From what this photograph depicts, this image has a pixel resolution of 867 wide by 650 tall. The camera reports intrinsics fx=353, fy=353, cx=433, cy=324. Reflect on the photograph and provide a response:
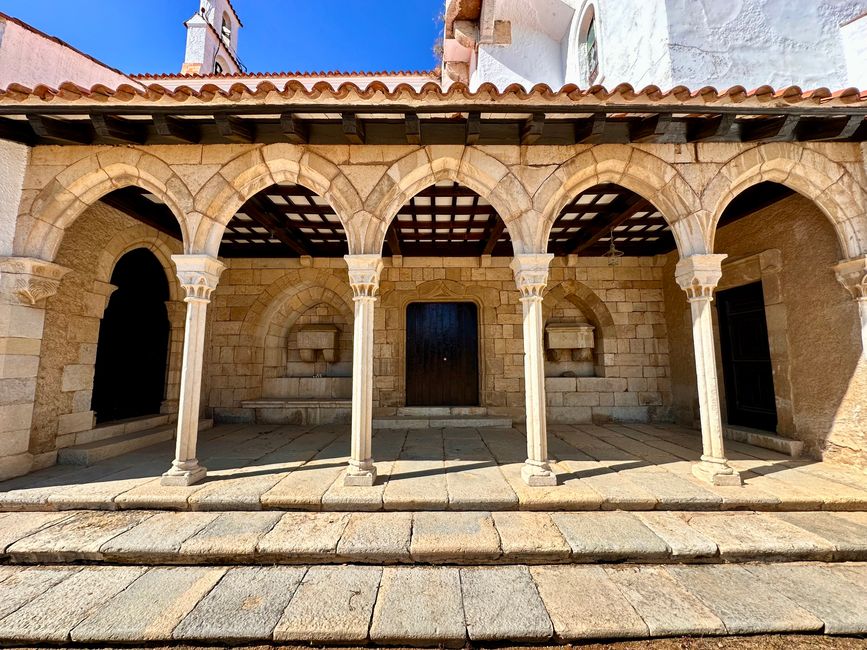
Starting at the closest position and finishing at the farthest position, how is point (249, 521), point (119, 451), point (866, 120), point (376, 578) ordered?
point (376, 578) → point (249, 521) → point (866, 120) → point (119, 451)

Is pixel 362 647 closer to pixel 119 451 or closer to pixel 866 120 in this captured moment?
pixel 119 451

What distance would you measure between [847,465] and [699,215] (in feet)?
9.43

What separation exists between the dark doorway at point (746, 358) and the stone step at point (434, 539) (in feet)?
7.23

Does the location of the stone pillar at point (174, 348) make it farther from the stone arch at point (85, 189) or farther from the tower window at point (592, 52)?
the tower window at point (592, 52)

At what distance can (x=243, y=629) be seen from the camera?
1713 mm

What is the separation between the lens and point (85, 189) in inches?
138

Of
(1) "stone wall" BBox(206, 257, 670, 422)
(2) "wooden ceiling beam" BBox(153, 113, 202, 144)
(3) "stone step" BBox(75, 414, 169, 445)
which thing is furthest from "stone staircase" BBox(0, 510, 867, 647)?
(1) "stone wall" BBox(206, 257, 670, 422)

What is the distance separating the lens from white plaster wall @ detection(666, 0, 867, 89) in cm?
424

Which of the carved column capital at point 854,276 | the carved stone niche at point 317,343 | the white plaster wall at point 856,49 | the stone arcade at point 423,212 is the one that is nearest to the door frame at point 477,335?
the carved stone niche at point 317,343

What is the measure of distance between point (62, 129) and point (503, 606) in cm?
521

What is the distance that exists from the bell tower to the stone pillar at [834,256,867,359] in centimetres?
1609

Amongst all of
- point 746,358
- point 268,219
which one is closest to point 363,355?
point 268,219

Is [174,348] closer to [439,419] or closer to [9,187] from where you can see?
[9,187]

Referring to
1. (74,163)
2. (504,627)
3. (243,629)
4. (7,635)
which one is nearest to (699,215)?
(504,627)
